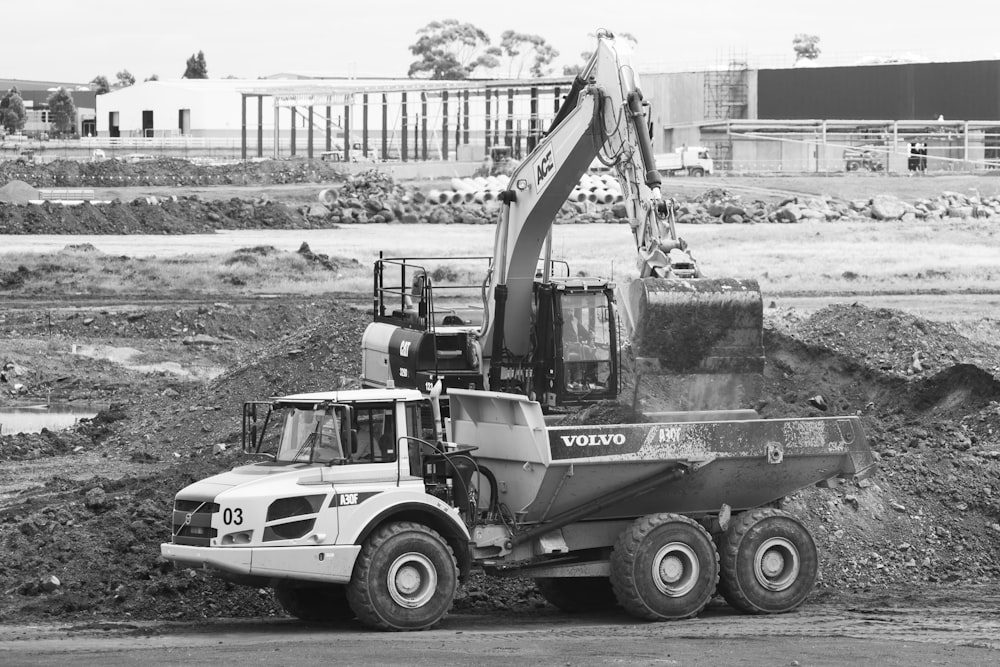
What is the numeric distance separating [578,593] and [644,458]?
1.93 metres

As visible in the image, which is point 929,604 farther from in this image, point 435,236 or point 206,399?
point 435,236

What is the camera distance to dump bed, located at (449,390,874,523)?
13711 millimetres

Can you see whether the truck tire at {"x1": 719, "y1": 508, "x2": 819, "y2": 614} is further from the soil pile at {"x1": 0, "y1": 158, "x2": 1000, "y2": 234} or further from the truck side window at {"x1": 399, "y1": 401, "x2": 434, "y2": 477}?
the soil pile at {"x1": 0, "y1": 158, "x2": 1000, "y2": 234}

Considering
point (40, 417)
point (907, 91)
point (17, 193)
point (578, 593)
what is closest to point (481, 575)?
point (578, 593)

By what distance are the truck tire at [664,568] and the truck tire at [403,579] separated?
5.49ft

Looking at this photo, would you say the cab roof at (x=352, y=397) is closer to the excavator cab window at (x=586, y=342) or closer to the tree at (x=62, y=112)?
the excavator cab window at (x=586, y=342)

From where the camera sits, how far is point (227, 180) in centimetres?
8225

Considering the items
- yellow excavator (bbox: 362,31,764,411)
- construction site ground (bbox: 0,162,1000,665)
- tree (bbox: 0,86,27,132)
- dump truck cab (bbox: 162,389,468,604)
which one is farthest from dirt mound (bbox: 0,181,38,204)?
tree (bbox: 0,86,27,132)

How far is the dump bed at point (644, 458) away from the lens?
45.0 feet

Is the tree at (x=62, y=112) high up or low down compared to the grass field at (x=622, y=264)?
up

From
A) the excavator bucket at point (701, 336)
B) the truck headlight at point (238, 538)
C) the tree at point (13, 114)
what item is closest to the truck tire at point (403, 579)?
the truck headlight at point (238, 538)

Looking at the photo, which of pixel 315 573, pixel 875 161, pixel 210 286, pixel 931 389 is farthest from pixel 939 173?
pixel 315 573

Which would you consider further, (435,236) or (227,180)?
(227,180)

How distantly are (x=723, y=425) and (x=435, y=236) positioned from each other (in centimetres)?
4248
